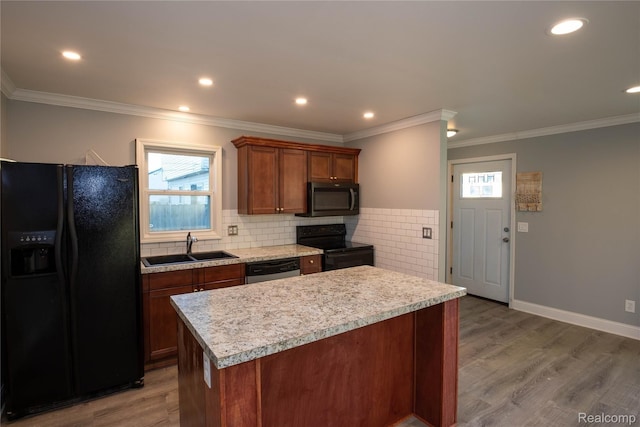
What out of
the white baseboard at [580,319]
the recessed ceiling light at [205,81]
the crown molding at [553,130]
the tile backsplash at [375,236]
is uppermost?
the recessed ceiling light at [205,81]

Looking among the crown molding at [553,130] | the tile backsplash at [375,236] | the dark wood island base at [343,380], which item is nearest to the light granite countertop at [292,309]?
the dark wood island base at [343,380]

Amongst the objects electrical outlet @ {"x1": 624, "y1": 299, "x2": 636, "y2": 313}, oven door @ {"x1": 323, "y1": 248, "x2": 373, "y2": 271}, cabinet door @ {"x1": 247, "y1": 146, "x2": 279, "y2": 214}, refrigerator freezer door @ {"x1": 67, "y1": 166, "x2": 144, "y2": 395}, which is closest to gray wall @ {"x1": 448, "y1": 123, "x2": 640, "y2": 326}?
electrical outlet @ {"x1": 624, "y1": 299, "x2": 636, "y2": 313}

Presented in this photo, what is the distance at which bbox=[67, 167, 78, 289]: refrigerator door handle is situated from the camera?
233 centimetres

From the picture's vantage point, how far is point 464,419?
2.22m

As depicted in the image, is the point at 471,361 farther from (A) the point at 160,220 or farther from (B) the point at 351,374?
(A) the point at 160,220

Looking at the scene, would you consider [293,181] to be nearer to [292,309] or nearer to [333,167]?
[333,167]

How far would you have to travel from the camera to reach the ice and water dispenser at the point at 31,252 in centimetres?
220

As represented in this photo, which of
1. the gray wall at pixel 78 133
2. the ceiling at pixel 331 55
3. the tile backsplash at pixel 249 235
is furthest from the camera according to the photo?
the tile backsplash at pixel 249 235

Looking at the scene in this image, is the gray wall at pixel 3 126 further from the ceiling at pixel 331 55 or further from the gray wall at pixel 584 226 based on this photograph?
the gray wall at pixel 584 226

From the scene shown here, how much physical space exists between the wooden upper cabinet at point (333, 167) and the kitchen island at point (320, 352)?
6.47 ft

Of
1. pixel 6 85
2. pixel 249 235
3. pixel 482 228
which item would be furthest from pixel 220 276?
pixel 482 228

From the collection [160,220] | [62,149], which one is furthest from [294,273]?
[62,149]

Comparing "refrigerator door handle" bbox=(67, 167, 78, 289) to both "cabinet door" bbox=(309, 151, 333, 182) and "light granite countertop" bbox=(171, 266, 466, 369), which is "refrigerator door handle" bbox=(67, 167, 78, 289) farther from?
"cabinet door" bbox=(309, 151, 333, 182)

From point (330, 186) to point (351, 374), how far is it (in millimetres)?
2579
